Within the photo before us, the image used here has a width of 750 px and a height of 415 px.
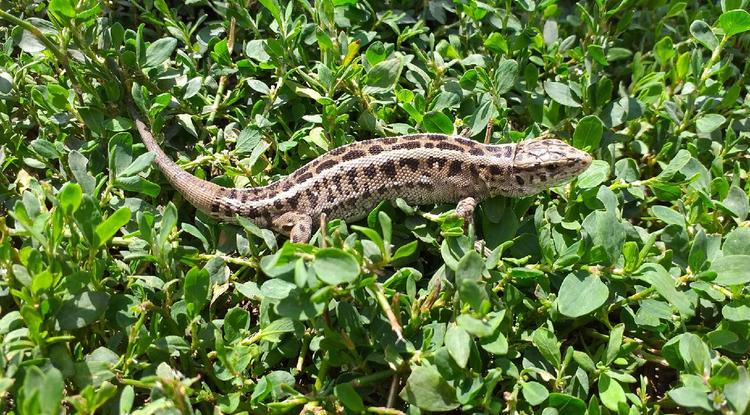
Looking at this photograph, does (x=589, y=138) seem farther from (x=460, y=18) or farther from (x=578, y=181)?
(x=460, y=18)

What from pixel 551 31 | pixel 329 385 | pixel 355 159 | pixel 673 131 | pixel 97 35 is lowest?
pixel 329 385

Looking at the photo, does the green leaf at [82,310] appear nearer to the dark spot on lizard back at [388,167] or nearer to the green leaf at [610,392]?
the dark spot on lizard back at [388,167]

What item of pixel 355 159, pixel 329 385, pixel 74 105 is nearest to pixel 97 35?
pixel 74 105

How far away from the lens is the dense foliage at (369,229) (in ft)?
10.6

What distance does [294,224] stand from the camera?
4457 mm

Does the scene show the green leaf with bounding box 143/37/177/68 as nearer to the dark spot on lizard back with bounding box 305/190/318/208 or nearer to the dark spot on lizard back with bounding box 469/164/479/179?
the dark spot on lizard back with bounding box 305/190/318/208

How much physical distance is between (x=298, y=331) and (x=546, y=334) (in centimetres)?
131

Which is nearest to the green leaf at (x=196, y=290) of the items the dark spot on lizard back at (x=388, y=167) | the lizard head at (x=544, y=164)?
the dark spot on lizard back at (x=388, y=167)

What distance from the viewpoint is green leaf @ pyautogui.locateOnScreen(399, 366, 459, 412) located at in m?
3.25

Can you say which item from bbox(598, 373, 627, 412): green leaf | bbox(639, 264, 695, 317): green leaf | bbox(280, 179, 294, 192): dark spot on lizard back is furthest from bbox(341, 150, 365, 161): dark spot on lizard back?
bbox(598, 373, 627, 412): green leaf

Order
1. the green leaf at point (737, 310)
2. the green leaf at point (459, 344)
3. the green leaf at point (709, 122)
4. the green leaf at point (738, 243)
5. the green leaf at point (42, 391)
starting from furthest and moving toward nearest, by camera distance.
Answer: the green leaf at point (709, 122)
the green leaf at point (738, 243)
the green leaf at point (737, 310)
the green leaf at point (459, 344)
the green leaf at point (42, 391)

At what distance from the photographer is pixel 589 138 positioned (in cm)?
427

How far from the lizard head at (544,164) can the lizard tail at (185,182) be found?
6.46 ft

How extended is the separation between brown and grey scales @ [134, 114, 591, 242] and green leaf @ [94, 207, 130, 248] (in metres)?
1.10
